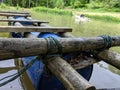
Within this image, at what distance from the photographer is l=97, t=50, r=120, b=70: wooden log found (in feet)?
10.8

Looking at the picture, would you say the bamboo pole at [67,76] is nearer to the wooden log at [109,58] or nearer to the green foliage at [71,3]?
the wooden log at [109,58]

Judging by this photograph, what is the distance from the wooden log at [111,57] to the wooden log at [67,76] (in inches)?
31.5

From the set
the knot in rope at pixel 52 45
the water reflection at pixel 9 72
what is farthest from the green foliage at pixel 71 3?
the knot in rope at pixel 52 45

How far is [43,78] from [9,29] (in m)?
2.12

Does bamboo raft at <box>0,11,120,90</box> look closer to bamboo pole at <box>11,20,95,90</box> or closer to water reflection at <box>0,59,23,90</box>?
bamboo pole at <box>11,20,95,90</box>

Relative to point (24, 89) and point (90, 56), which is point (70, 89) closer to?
point (90, 56)

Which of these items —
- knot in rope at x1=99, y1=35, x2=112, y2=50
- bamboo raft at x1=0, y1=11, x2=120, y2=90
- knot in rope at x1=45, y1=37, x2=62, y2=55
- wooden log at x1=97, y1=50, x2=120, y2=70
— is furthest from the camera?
knot in rope at x1=99, y1=35, x2=112, y2=50

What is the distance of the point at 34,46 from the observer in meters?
2.83

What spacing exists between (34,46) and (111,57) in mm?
1205

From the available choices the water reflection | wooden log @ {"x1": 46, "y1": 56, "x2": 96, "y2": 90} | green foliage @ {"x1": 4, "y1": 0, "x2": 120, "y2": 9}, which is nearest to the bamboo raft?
wooden log @ {"x1": 46, "y1": 56, "x2": 96, "y2": 90}

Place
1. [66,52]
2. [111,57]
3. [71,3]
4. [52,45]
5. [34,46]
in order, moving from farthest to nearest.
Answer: [71,3] < [111,57] < [66,52] < [52,45] < [34,46]

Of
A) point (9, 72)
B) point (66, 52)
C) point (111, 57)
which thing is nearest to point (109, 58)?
point (111, 57)

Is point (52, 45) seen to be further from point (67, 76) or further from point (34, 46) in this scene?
point (67, 76)

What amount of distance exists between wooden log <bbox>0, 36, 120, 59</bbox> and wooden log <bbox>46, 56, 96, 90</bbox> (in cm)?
16
